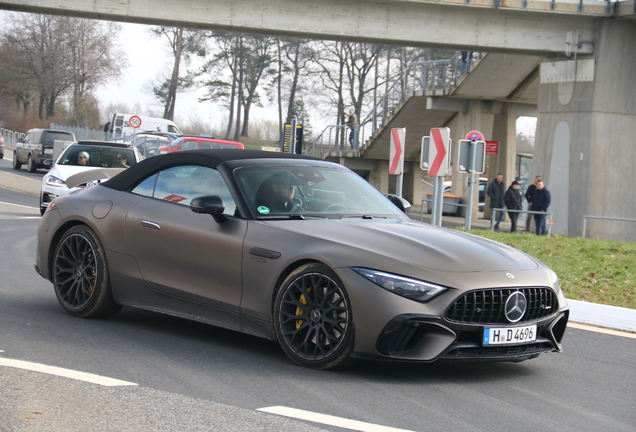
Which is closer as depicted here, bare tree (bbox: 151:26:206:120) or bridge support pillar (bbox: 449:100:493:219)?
bridge support pillar (bbox: 449:100:493:219)

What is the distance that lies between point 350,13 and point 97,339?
22.6 metres

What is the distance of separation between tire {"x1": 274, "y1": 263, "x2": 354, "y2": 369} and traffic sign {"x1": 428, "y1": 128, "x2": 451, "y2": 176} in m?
8.97

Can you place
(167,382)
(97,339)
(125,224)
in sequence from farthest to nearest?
(125,224) → (97,339) → (167,382)

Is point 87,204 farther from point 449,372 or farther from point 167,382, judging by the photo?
point 449,372

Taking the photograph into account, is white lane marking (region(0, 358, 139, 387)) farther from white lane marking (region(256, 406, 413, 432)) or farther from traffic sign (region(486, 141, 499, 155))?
traffic sign (region(486, 141, 499, 155))

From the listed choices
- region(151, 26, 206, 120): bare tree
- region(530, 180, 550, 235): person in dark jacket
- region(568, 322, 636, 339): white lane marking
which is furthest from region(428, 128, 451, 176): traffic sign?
region(151, 26, 206, 120): bare tree

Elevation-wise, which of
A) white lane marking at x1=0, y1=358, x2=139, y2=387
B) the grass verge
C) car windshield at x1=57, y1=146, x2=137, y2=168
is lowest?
white lane marking at x1=0, y1=358, x2=139, y2=387

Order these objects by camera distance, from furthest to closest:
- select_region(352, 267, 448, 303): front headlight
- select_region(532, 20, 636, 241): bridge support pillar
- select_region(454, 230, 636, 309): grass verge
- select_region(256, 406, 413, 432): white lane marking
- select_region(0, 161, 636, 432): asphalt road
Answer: select_region(532, 20, 636, 241): bridge support pillar → select_region(454, 230, 636, 309): grass verge → select_region(352, 267, 448, 303): front headlight → select_region(0, 161, 636, 432): asphalt road → select_region(256, 406, 413, 432): white lane marking

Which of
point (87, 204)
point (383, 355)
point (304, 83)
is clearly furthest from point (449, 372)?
point (304, 83)

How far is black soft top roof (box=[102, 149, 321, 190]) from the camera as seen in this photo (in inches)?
261

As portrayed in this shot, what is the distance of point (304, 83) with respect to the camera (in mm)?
67062

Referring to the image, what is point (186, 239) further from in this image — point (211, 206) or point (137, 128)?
point (137, 128)

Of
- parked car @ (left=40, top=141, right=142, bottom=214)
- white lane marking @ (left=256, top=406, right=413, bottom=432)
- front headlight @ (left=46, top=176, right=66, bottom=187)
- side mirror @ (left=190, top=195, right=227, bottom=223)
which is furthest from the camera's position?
parked car @ (left=40, top=141, right=142, bottom=214)

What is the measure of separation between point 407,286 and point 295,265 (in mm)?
838
